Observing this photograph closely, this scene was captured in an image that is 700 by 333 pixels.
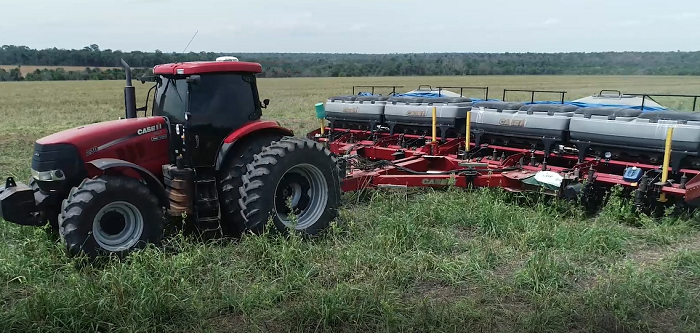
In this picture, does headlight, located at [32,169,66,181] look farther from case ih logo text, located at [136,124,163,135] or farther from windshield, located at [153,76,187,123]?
windshield, located at [153,76,187,123]

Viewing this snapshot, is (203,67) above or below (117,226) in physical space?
above

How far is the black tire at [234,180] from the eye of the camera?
593cm

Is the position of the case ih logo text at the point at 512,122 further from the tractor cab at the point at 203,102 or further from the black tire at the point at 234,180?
the tractor cab at the point at 203,102

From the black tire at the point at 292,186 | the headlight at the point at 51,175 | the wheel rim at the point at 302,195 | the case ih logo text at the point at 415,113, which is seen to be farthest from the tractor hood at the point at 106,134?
the case ih logo text at the point at 415,113

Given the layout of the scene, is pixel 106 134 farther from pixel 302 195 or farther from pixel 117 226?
pixel 302 195

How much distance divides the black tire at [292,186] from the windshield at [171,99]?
3.29 ft

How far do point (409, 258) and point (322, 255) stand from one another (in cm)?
89

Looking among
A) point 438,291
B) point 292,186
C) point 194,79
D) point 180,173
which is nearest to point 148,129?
point 180,173

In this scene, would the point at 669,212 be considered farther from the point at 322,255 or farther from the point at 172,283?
the point at 172,283

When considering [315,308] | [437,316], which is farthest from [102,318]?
[437,316]

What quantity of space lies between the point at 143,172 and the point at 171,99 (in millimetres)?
1044

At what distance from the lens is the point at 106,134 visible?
5.64 m

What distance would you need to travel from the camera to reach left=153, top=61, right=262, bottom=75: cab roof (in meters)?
5.98

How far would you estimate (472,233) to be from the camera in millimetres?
6598
